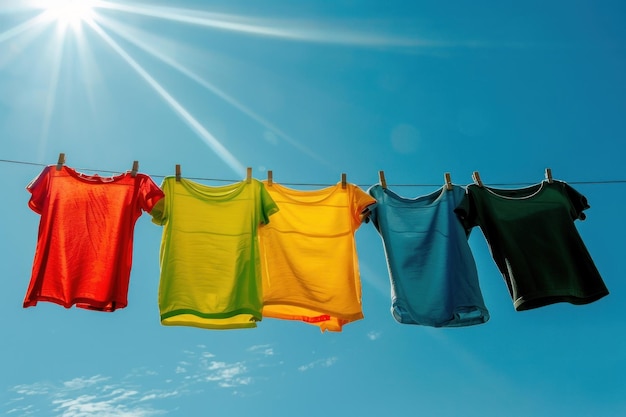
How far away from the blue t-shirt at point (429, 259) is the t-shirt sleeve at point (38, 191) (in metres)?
3.58

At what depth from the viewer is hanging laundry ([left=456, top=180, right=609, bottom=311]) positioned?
17.7ft

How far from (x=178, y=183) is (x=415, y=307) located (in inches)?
114

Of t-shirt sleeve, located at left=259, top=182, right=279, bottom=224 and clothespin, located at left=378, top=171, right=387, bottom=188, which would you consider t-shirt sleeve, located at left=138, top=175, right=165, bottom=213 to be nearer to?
t-shirt sleeve, located at left=259, top=182, right=279, bottom=224

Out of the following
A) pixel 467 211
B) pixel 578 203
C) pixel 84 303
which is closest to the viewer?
pixel 84 303

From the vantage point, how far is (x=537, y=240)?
5.71 m

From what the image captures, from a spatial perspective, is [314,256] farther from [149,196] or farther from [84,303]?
[84,303]

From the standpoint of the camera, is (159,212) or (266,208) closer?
(159,212)

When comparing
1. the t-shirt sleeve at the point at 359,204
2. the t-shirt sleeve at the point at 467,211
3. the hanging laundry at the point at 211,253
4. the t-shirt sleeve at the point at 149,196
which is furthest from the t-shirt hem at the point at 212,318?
the t-shirt sleeve at the point at 467,211

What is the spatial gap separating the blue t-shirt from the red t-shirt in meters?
2.60

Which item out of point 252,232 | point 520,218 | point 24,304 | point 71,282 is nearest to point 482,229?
point 520,218

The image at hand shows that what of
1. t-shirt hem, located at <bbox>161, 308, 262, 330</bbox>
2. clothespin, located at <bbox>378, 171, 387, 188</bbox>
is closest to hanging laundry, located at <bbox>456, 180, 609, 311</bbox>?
clothespin, located at <bbox>378, 171, 387, 188</bbox>

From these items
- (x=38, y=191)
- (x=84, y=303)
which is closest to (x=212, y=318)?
(x=84, y=303)

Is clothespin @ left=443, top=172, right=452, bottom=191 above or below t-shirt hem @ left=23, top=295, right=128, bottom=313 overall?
above

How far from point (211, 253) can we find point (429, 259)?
2.34 metres
